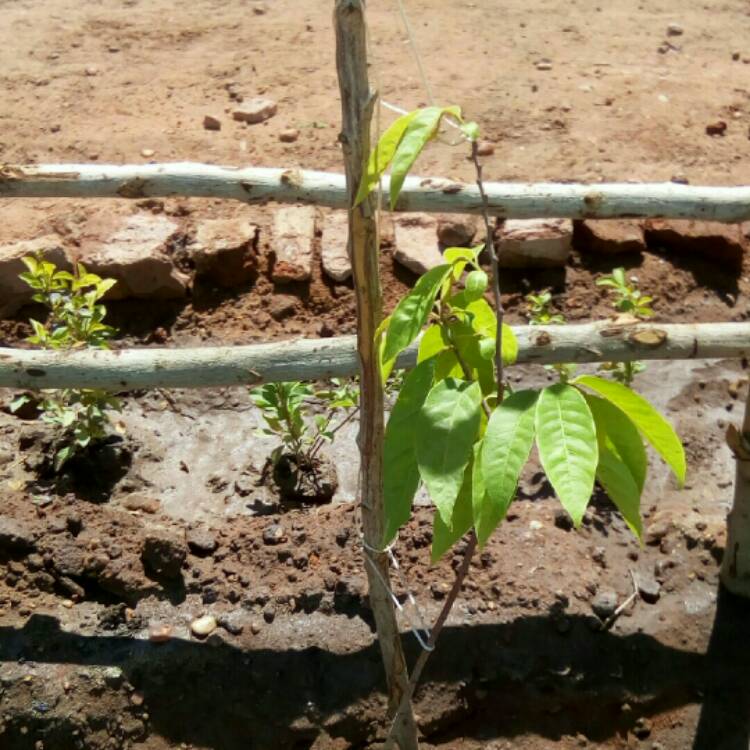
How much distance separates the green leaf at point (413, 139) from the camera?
1317 mm

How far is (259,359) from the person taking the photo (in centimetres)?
278

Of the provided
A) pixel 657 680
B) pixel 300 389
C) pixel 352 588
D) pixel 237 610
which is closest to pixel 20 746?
pixel 237 610

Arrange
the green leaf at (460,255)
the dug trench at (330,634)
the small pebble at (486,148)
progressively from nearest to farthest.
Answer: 1. the green leaf at (460,255)
2. the dug trench at (330,634)
3. the small pebble at (486,148)

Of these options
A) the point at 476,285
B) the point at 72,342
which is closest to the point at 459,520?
the point at 476,285

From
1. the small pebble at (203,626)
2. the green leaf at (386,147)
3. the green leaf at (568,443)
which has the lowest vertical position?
the small pebble at (203,626)

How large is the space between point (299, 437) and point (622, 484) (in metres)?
1.96

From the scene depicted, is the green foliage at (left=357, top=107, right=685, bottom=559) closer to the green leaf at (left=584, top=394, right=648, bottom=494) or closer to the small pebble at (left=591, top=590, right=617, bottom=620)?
the green leaf at (left=584, top=394, right=648, bottom=494)

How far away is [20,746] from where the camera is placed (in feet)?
8.81

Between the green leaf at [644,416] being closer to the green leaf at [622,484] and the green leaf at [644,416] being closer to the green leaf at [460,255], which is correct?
the green leaf at [622,484]

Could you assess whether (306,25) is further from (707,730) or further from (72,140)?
(707,730)

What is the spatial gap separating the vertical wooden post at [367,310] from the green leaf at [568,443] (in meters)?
Result: 0.51

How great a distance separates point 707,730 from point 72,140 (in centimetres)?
355

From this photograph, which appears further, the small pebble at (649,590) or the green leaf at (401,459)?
the small pebble at (649,590)

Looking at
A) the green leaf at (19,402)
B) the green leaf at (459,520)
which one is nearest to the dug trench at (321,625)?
the green leaf at (19,402)
